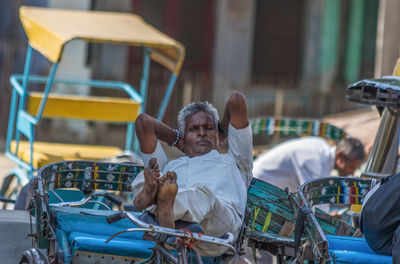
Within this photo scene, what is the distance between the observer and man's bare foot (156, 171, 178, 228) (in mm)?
3658

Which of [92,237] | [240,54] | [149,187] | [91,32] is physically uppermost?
[91,32]

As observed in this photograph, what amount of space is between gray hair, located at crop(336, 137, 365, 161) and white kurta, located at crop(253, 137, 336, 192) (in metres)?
0.16

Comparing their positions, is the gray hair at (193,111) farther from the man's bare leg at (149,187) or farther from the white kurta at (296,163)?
the white kurta at (296,163)

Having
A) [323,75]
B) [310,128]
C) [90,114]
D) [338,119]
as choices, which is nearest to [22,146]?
[90,114]

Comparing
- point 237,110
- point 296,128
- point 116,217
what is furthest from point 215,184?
point 296,128

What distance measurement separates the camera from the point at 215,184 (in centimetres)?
416

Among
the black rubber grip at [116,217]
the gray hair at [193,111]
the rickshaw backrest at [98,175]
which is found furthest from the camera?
the rickshaw backrest at [98,175]

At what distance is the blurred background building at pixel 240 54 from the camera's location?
43.6ft

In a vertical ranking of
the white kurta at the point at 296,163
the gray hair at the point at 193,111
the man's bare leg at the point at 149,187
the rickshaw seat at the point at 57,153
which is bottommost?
the rickshaw seat at the point at 57,153

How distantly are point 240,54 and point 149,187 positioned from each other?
1120 cm

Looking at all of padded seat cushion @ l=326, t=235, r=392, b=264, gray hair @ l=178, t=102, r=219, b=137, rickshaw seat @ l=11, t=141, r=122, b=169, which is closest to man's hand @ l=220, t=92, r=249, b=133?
gray hair @ l=178, t=102, r=219, b=137

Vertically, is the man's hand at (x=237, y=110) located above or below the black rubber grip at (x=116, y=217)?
above

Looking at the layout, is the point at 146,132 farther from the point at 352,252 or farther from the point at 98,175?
the point at 352,252

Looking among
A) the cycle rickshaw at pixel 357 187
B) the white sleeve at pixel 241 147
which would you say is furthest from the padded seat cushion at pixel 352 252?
the white sleeve at pixel 241 147
